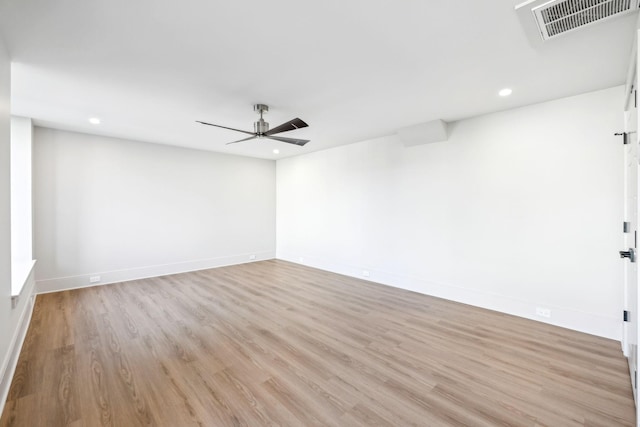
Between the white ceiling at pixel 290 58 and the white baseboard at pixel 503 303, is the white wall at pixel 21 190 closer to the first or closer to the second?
the white ceiling at pixel 290 58

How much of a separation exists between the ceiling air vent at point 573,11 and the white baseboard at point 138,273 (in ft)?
20.7

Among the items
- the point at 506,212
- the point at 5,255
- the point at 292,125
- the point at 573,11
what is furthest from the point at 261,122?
the point at 506,212

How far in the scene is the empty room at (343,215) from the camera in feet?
6.08

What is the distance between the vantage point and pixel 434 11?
1.74m

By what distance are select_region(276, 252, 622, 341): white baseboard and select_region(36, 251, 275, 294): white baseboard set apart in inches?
106

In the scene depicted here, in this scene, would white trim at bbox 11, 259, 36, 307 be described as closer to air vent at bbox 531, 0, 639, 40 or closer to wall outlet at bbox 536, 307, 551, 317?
air vent at bbox 531, 0, 639, 40

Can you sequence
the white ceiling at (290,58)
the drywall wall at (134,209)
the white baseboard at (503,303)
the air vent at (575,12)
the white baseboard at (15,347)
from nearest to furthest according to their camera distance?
the air vent at (575,12) → the white ceiling at (290,58) → the white baseboard at (15,347) → the white baseboard at (503,303) → the drywall wall at (134,209)

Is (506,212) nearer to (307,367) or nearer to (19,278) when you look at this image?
(307,367)

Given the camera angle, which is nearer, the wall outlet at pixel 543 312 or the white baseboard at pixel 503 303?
the white baseboard at pixel 503 303

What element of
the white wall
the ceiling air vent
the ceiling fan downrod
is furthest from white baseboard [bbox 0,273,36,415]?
the ceiling air vent

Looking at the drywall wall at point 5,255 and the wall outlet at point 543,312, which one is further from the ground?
the drywall wall at point 5,255

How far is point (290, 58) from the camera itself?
2.30 m

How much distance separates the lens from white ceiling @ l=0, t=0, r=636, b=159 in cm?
Result: 176

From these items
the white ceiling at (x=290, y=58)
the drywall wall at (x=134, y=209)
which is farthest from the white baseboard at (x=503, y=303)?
the drywall wall at (x=134, y=209)
